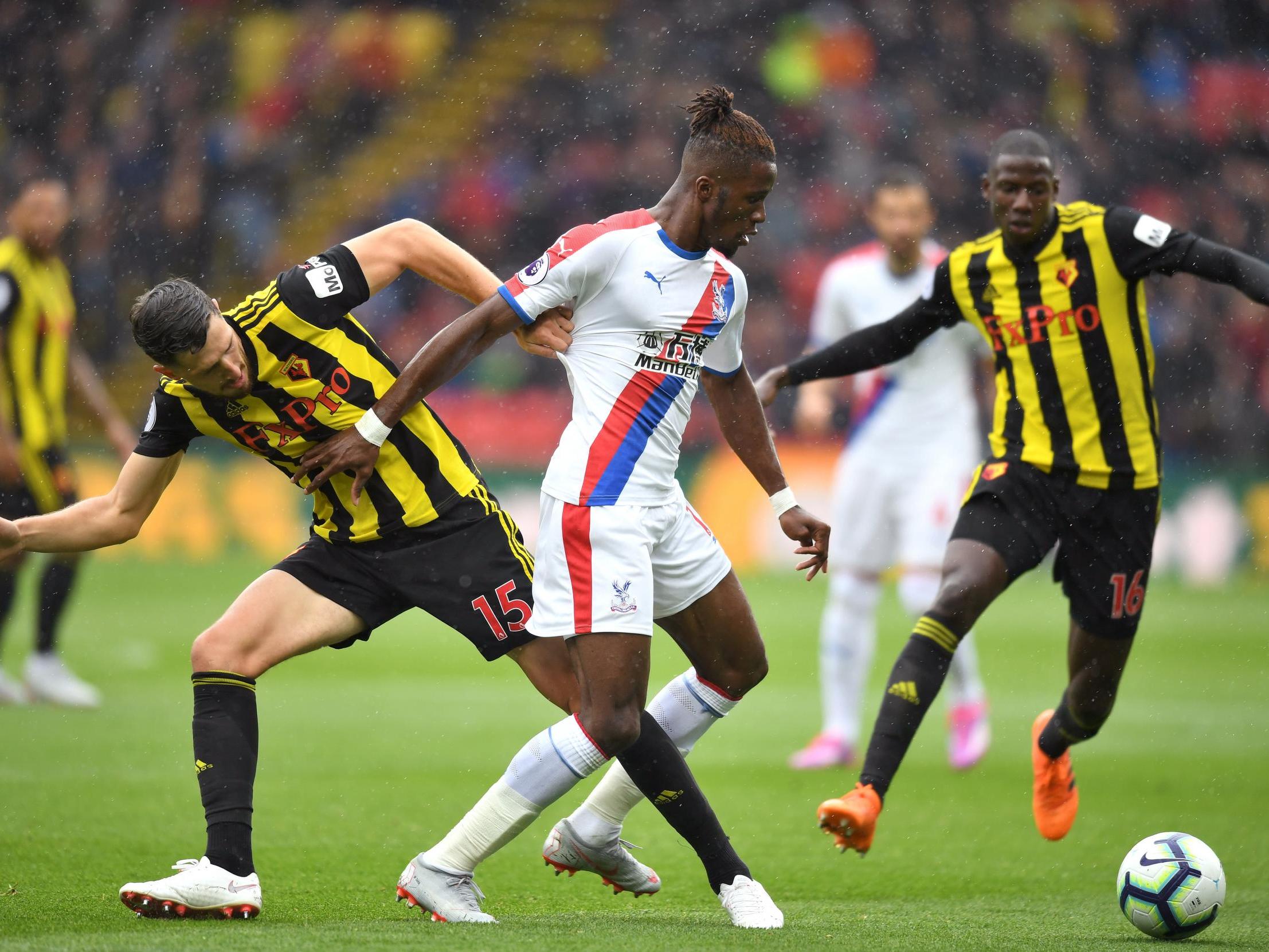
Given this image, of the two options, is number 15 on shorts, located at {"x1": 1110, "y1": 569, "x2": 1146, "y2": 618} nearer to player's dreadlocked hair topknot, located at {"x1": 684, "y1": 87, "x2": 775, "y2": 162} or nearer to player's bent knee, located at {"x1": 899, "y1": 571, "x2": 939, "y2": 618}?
player's dreadlocked hair topknot, located at {"x1": 684, "y1": 87, "x2": 775, "y2": 162}

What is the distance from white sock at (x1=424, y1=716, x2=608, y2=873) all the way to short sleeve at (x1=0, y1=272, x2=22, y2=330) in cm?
532

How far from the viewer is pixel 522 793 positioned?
412 cm

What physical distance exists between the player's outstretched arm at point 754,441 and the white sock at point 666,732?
0.46 metres

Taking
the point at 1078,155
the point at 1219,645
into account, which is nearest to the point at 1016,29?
the point at 1078,155

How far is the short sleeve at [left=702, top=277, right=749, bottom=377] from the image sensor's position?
14.0 ft

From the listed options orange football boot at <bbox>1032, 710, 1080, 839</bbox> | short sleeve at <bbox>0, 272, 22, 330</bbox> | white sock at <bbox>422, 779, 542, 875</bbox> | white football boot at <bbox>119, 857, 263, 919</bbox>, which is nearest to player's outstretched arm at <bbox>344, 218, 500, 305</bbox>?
white sock at <bbox>422, 779, 542, 875</bbox>

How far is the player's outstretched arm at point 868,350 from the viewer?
17.1 ft

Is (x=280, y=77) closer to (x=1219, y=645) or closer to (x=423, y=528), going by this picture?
(x=1219, y=645)

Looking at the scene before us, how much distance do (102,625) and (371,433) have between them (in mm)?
8165

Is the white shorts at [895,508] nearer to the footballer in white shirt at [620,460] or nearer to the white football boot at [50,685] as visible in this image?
the footballer in white shirt at [620,460]

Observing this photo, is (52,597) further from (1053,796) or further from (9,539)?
(1053,796)

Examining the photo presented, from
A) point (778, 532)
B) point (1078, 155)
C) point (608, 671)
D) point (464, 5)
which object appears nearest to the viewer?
point (608, 671)

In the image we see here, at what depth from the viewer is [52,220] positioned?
8.18 metres

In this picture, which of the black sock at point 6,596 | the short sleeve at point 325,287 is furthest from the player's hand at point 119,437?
the short sleeve at point 325,287
